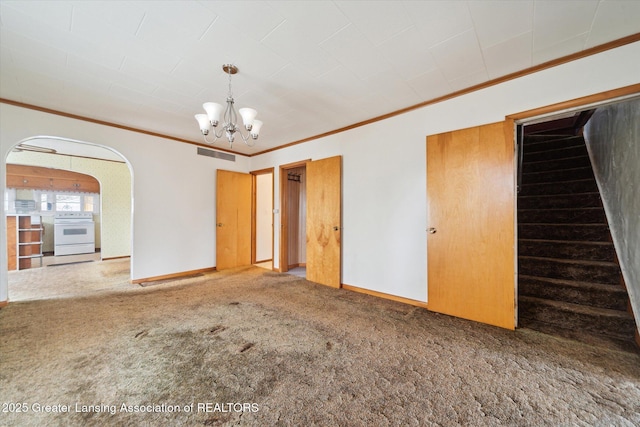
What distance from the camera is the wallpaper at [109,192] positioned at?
19.7ft

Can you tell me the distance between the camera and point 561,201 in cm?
353

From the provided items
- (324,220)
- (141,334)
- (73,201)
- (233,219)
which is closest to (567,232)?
(324,220)

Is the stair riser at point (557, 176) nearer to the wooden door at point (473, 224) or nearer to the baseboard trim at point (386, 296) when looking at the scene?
the wooden door at point (473, 224)

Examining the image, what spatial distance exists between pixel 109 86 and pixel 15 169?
6.05 m

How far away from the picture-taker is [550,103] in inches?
92.7

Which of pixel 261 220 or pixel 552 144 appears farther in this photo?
pixel 261 220

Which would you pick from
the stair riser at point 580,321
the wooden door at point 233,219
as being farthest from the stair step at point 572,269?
the wooden door at point 233,219

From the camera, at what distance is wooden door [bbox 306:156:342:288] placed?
13.1ft

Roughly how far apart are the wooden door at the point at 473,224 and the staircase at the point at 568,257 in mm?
535

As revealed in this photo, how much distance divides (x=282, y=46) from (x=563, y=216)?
419cm

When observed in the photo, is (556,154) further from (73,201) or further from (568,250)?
(73,201)

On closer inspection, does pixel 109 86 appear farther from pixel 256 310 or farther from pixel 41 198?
pixel 41 198

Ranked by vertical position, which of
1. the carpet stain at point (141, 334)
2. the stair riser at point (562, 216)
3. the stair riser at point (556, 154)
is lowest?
the carpet stain at point (141, 334)

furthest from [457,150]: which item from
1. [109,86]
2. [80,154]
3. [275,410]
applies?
[80,154]
